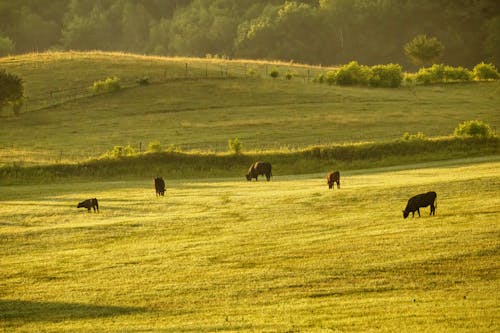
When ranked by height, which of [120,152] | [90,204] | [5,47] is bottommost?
[90,204]

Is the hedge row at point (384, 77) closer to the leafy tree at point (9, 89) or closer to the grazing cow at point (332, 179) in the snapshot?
the leafy tree at point (9, 89)

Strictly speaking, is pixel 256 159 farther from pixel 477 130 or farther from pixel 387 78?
pixel 387 78

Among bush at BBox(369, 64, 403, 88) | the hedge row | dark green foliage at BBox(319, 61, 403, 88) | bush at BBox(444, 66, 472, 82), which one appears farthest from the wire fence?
bush at BBox(444, 66, 472, 82)

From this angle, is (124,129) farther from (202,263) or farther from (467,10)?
(467,10)

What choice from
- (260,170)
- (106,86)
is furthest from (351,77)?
(260,170)

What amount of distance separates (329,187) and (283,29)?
122m

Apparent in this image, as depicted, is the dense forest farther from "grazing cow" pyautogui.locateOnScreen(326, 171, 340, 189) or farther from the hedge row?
"grazing cow" pyautogui.locateOnScreen(326, 171, 340, 189)

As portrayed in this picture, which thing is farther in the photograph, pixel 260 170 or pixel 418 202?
pixel 260 170

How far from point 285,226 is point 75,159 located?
32.7 metres

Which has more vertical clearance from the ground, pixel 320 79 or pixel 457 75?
pixel 457 75

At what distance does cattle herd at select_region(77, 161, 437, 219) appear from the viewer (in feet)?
116

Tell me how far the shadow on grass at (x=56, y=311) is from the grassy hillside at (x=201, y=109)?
39759mm

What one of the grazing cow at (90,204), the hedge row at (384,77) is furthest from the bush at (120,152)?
the hedge row at (384,77)

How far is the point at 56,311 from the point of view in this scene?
25359mm
